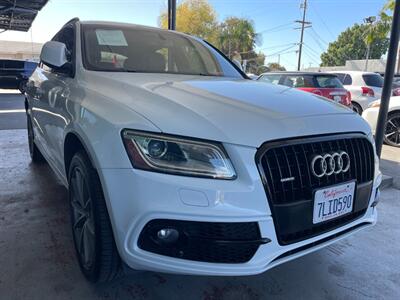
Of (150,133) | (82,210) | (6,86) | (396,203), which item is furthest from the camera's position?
(6,86)

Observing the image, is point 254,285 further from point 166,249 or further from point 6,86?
point 6,86

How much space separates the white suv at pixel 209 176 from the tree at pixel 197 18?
145 ft

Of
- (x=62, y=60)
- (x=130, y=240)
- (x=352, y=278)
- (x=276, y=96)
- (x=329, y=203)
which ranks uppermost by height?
(x=62, y=60)

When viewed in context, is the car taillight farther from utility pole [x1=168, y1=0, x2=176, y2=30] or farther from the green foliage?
the green foliage

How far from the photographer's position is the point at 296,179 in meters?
1.69

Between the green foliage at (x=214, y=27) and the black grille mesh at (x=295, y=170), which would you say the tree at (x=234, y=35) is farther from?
the black grille mesh at (x=295, y=170)

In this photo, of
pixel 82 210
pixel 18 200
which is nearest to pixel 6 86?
pixel 18 200

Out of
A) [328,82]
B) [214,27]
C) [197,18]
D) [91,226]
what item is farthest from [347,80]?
[214,27]

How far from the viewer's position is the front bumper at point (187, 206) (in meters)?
1.52

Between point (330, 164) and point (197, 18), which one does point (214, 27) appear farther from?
point (330, 164)

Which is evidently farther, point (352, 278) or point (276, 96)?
point (352, 278)

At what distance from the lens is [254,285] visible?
86.8 inches

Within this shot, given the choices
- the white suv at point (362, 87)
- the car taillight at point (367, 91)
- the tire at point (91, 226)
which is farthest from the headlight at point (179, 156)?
the car taillight at point (367, 91)

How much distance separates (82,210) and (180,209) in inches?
32.5
